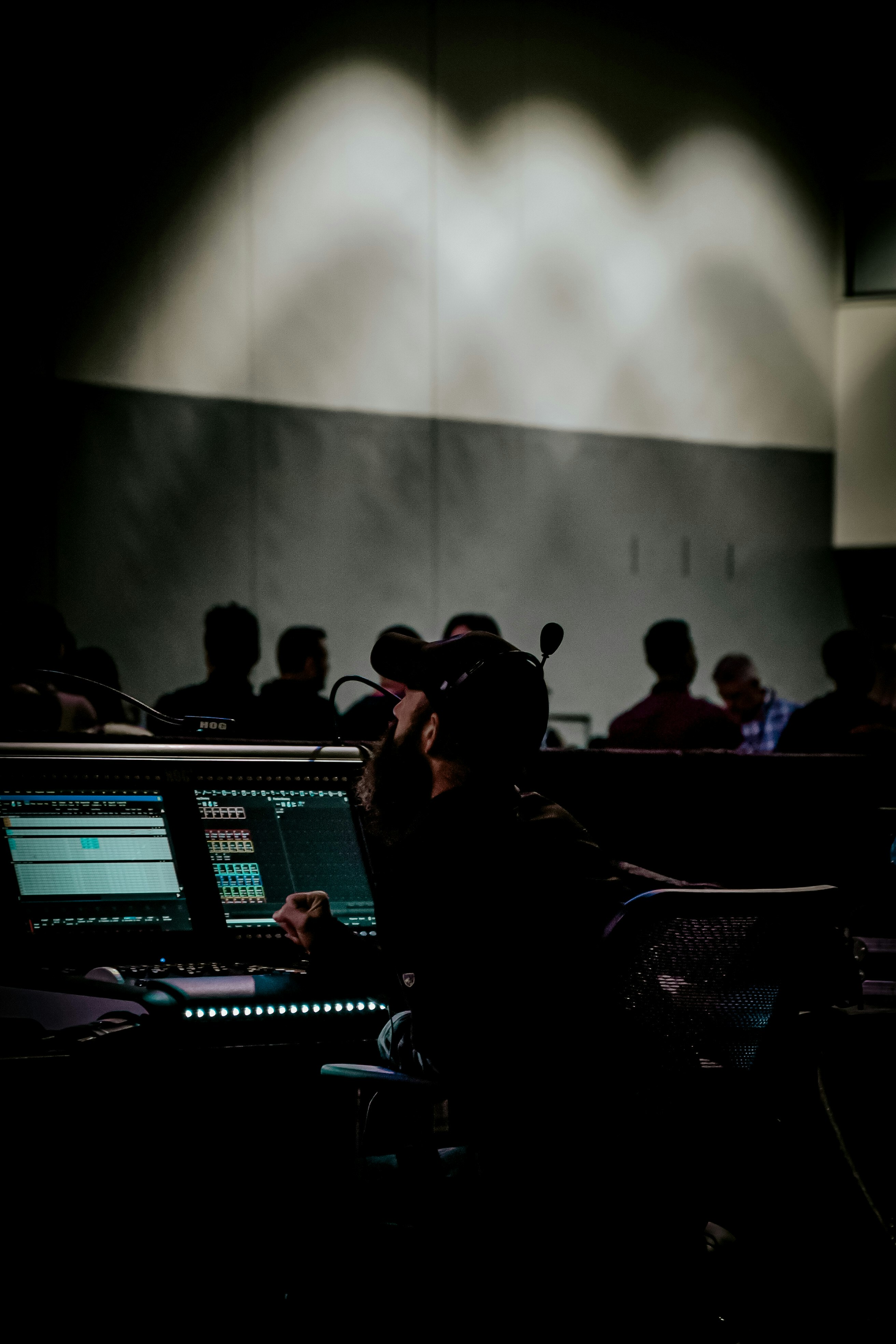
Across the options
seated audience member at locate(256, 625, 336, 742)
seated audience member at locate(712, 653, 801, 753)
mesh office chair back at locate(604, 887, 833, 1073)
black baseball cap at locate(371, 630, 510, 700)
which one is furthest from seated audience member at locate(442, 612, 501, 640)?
mesh office chair back at locate(604, 887, 833, 1073)

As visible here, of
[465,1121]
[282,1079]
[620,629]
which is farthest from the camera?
[620,629]

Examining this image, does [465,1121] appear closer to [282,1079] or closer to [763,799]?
[282,1079]

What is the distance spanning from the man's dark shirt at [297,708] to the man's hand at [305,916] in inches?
55.8

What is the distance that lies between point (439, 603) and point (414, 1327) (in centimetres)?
568

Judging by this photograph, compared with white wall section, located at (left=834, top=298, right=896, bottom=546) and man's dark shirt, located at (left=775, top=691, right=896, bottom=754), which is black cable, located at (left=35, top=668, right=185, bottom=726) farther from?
white wall section, located at (left=834, top=298, right=896, bottom=546)

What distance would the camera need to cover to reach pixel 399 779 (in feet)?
6.77

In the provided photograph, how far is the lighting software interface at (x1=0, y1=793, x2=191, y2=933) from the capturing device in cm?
218

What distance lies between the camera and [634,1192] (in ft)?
5.47

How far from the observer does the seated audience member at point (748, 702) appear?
20.5ft

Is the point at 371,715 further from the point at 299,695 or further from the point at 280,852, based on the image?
the point at 280,852

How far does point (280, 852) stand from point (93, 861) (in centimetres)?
31

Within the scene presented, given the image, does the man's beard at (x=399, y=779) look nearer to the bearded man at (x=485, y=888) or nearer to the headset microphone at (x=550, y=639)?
the bearded man at (x=485, y=888)

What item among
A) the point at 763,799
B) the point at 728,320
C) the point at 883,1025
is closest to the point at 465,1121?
the point at 883,1025

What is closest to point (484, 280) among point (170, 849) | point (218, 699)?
point (218, 699)
